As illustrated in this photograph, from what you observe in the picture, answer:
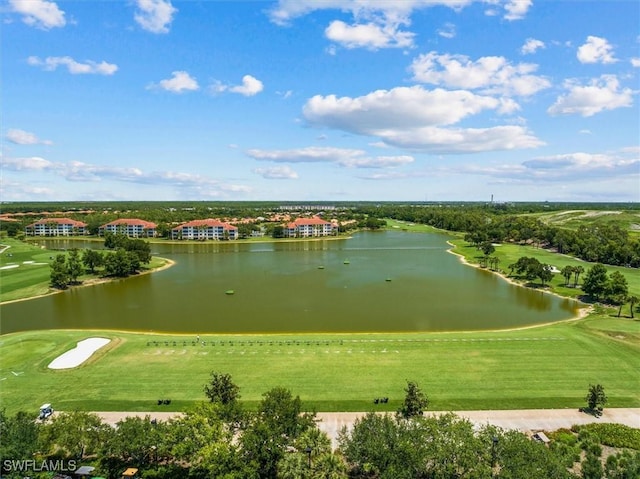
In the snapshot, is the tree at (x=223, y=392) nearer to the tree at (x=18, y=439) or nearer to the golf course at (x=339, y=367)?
the golf course at (x=339, y=367)

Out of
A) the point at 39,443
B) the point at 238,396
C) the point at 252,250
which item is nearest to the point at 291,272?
the point at 252,250

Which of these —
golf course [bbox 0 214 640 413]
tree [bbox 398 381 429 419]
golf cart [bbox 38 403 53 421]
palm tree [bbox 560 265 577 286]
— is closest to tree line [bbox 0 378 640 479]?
tree [bbox 398 381 429 419]

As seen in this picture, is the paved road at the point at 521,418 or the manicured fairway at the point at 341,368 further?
the manicured fairway at the point at 341,368

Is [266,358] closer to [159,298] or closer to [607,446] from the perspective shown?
[607,446]

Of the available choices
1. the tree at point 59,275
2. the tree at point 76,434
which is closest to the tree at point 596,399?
the tree at point 76,434

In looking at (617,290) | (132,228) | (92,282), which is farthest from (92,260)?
(617,290)

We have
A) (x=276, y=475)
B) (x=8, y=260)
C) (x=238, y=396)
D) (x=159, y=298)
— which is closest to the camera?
(x=276, y=475)

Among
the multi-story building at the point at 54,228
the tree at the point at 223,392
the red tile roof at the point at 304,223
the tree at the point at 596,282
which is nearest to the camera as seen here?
the tree at the point at 223,392
